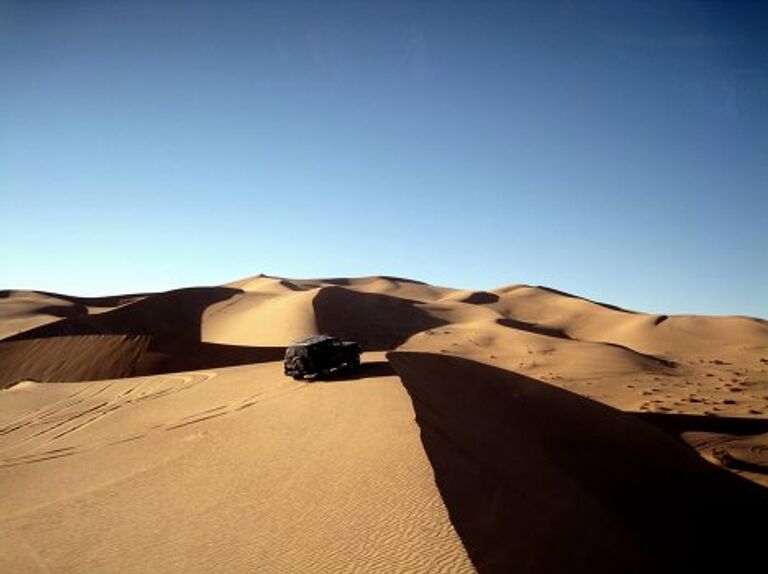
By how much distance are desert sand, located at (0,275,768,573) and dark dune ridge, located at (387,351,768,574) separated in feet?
0.13

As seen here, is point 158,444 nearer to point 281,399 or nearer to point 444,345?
point 281,399

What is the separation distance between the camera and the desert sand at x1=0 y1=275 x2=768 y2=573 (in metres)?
5.47

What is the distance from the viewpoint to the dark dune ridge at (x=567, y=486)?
6.12m

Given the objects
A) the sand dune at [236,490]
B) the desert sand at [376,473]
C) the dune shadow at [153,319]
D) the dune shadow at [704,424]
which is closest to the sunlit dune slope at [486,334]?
the dune shadow at [153,319]

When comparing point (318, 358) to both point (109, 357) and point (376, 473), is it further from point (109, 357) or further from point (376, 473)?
point (109, 357)

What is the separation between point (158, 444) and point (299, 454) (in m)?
3.51

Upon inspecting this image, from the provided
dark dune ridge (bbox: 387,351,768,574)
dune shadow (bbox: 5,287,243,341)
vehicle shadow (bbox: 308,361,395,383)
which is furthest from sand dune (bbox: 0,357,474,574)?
dune shadow (bbox: 5,287,243,341)

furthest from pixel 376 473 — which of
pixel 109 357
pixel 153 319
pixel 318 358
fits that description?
pixel 153 319

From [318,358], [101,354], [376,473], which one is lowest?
[101,354]

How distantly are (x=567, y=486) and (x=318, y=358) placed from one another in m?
7.94

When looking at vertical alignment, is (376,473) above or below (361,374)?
below

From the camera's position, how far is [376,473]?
6.87m

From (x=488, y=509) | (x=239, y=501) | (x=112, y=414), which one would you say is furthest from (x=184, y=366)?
(x=488, y=509)

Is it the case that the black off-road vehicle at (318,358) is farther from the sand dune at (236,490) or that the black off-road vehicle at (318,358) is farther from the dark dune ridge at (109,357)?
the dark dune ridge at (109,357)
